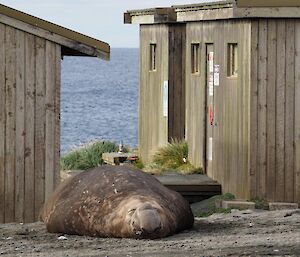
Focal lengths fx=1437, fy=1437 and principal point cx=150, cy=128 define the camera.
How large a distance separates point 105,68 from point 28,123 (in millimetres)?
161408

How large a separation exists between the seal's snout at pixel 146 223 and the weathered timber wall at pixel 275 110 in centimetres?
585

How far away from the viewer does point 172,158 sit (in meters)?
25.8

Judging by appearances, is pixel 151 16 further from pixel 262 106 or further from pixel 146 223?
pixel 146 223

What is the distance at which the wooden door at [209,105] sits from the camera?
22.9 m

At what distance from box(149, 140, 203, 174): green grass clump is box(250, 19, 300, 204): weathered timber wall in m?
4.12

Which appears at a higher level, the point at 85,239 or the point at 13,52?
the point at 13,52

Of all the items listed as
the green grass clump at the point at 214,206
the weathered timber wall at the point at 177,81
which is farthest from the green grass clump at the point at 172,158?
the green grass clump at the point at 214,206

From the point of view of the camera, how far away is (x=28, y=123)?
17.7m

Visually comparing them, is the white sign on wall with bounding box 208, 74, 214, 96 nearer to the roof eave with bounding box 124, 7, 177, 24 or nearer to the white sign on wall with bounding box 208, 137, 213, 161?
the white sign on wall with bounding box 208, 137, 213, 161

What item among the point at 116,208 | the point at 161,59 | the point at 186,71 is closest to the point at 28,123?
the point at 116,208

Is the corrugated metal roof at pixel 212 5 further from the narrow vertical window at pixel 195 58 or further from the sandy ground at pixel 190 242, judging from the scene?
the sandy ground at pixel 190 242

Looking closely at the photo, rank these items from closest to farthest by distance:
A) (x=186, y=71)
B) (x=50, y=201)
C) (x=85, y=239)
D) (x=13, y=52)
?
(x=85, y=239)
(x=50, y=201)
(x=13, y=52)
(x=186, y=71)

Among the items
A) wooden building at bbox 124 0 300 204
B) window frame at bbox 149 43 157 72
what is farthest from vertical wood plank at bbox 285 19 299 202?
window frame at bbox 149 43 157 72

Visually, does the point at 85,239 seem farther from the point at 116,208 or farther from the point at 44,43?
the point at 44,43
